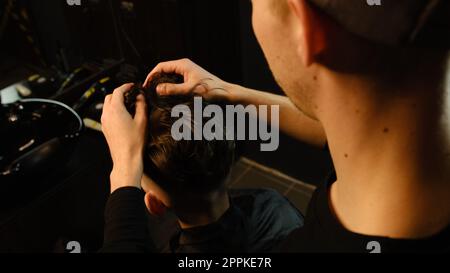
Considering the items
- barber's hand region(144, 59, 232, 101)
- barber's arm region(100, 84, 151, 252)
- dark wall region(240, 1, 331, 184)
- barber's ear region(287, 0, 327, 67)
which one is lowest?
dark wall region(240, 1, 331, 184)

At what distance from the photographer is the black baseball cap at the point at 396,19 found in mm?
482

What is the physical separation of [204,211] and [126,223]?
472mm

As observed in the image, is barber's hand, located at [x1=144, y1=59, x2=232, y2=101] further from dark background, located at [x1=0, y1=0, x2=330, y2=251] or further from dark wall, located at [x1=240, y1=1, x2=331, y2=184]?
dark wall, located at [x1=240, y1=1, x2=331, y2=184]

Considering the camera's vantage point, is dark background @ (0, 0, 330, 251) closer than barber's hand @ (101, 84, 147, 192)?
No

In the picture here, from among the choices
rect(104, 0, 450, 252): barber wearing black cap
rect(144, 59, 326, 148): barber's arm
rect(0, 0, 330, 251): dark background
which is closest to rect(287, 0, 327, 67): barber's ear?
rect(104, 0, 450, 252): barber wearing black cap

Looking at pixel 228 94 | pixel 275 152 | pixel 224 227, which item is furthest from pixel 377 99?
pixel 275 152

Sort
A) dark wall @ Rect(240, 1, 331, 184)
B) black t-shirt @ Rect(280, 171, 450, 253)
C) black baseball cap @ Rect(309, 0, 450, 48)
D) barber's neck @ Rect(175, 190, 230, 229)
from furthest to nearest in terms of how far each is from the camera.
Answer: dark wall @ Rect(240, 1, 331, 184), barber's neck @ Rect(175, 190, 230, 229), black t-shirt @ Rect(280, 171, 450, 253), black baseball cap @ Rect(309, 0, 450, 48)

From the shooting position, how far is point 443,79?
1.84 ft

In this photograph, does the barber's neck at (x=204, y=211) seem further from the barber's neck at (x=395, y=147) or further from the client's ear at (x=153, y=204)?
the barber's neck at (x=395, y=147)

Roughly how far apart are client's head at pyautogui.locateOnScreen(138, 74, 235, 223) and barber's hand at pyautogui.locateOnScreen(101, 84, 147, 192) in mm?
87

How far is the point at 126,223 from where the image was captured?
2.71 ft

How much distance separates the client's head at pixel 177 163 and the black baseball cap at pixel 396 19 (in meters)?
0.64

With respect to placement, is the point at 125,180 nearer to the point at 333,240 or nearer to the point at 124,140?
the point at 124,140

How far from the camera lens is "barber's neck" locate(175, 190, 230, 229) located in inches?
49.2
